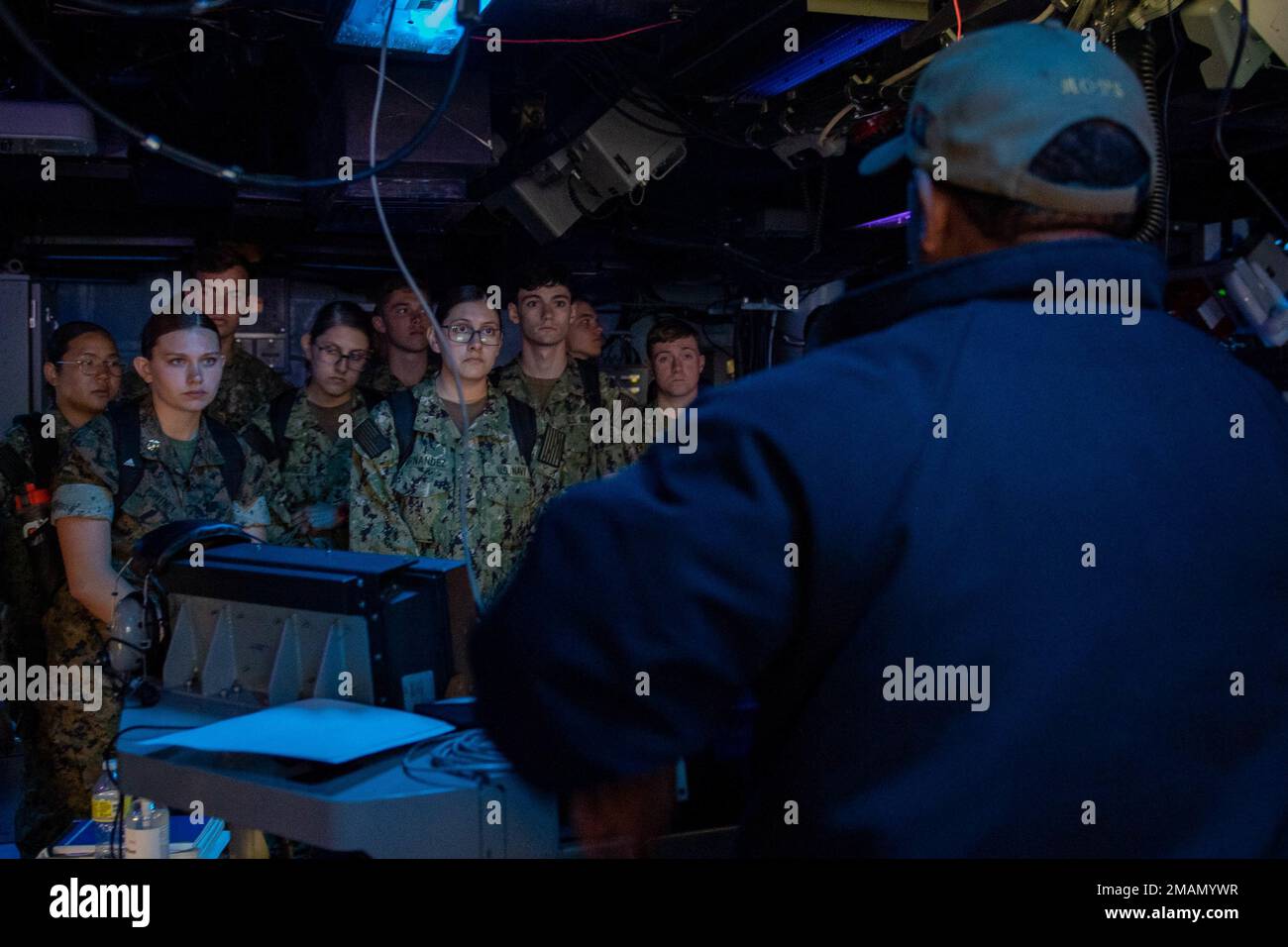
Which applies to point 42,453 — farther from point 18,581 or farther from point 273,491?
point 273,491

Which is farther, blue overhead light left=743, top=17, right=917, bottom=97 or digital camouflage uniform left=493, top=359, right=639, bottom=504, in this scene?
digital camouflage uniform left=493, top=359, right=639, bottom=504

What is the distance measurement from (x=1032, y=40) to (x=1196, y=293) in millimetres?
4088

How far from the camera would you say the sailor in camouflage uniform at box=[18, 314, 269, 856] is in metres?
3.61

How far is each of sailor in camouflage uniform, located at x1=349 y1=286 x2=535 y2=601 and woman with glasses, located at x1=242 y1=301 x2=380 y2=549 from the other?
28cm

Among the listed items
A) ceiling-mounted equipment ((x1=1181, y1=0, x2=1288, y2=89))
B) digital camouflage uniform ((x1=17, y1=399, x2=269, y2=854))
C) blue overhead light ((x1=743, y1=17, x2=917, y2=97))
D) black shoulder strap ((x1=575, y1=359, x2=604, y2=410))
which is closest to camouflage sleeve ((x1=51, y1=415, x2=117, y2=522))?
digital camouflage uniform ((x1=17, y1=399, x2=269, y2=854))

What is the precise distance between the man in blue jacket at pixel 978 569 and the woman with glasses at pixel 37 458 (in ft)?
12.6

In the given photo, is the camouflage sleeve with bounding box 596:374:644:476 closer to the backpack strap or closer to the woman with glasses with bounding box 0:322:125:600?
the woman with glasses with bounding box 0:322:125:600

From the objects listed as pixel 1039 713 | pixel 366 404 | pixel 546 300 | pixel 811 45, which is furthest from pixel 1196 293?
pixel 1039 713

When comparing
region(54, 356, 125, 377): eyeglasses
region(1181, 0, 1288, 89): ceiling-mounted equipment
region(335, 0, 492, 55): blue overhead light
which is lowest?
region(54, 356, 125, 377): eyeglasses

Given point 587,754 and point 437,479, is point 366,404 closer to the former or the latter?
point 437,479

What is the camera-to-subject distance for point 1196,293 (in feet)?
15.9

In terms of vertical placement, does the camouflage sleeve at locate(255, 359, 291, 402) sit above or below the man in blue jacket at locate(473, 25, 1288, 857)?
above

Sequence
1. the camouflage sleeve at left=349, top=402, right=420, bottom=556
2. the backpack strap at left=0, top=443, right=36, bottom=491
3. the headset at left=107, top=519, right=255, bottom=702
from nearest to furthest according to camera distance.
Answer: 1. the headset at left=107, top=519, right=255, bottom=702
2. the camouflage sleeve at left=349, top=402, right=420, bottom=556
3. the backpack strap at left=0, top=443, right=36, bottom=491

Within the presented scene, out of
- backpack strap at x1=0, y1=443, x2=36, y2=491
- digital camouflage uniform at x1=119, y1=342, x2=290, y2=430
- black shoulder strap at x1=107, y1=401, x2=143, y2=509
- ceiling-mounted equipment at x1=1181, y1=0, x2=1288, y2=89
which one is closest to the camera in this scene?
ceiling-mounted equipment at x1=1181, y1=0, x2=1288, y2=89
